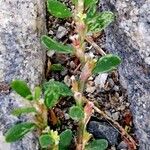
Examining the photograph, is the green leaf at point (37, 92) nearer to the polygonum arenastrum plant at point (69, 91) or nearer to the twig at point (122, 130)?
the polygonum arenastrum plant at point (69, 91)

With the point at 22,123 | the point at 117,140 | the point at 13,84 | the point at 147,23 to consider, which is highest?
the point at 147,23

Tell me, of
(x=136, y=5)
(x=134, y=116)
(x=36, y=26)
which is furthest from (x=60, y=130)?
(x=136, y=5)

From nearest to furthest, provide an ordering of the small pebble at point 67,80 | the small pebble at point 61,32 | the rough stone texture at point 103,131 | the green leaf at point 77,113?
the green leaf at point 77,113
the rough stone texture at point 103,131
the small pebble at point 67,80
the small pebble at point 61,32

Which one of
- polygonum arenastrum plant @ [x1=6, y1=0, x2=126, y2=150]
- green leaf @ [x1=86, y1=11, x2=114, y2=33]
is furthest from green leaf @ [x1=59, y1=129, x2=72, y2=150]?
green leaf @ [x1=86, y1=11, x2=114, y2=33]

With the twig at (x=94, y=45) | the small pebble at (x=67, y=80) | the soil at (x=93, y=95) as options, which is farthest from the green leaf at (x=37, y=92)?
the twig at (x=94, y=45)

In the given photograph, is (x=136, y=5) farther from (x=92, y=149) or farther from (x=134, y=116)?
(x=92, y=149)

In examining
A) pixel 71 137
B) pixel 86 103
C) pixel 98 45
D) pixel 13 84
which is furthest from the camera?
pixel 98 45
